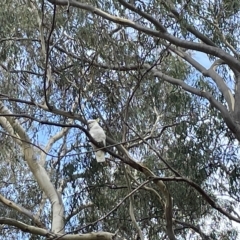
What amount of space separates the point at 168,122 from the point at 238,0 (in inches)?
53.2

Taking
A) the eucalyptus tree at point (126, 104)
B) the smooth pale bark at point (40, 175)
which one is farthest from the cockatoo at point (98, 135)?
the smooth pale bark at point (40, 175)

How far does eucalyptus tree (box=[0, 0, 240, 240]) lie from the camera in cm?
439

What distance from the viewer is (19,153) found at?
6.06 meters

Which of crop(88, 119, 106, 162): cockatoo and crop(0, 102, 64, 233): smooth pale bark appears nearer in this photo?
crop(88, 119, 106, 162): cockatoo

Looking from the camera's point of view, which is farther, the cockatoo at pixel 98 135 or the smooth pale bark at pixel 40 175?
the smooth pale bark at pixel 40 175

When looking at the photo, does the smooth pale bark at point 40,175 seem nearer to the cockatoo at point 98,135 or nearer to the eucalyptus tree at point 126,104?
the eucalyptus tree at point 126,104

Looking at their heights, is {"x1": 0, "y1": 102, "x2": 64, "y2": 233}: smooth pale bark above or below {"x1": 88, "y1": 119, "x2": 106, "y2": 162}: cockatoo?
above

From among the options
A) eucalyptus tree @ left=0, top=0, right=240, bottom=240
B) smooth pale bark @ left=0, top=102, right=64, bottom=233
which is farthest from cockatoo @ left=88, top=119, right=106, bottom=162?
smooth pale bark @ left=0, top=102, right=64, bottom=233

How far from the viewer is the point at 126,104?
167 inches

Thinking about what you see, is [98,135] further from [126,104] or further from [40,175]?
[40,175]

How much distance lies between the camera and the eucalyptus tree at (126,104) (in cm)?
439

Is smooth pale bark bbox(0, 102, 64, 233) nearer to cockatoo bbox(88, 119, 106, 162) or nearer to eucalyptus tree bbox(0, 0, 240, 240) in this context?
eucalyptus tree bbox(0, 0, 240, 240)

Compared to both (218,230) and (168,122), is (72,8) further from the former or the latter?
(218,230)

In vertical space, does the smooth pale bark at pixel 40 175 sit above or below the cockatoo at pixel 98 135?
above
